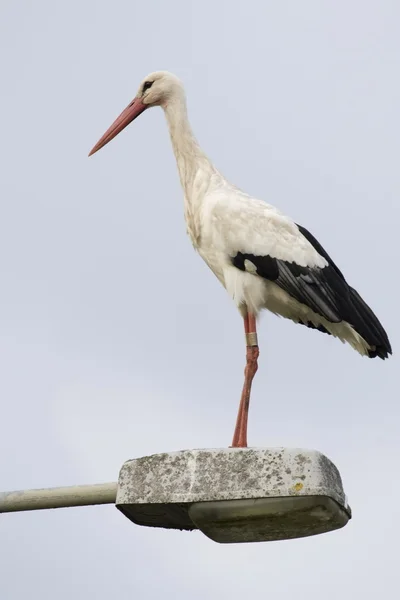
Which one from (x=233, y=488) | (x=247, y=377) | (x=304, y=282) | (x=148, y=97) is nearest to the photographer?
(x=233, y=488)

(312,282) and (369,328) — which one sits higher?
(312,282)

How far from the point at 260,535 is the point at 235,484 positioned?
0.54 metres

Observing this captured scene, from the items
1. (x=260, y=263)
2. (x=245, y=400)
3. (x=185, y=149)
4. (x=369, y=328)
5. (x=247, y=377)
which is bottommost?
(x=245, y=400)

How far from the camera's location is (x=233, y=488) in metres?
5.87

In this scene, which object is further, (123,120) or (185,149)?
(123,120)

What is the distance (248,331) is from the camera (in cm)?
955

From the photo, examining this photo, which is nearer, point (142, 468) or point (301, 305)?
point (142, 468)

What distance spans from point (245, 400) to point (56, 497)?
3.45 metres

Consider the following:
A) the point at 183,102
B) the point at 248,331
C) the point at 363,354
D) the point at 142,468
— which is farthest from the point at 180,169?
the point at 142,468

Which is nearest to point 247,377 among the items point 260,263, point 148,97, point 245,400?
point 245,400

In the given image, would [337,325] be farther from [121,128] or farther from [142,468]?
[142,468]

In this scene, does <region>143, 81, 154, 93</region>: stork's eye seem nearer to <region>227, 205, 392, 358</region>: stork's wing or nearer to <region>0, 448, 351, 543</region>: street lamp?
<region>227, 205, 392, 358</region>: stork's wing

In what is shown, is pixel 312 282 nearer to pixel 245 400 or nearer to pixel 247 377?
pixel 247 377

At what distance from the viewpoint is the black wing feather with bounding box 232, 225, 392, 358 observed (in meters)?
9.42
